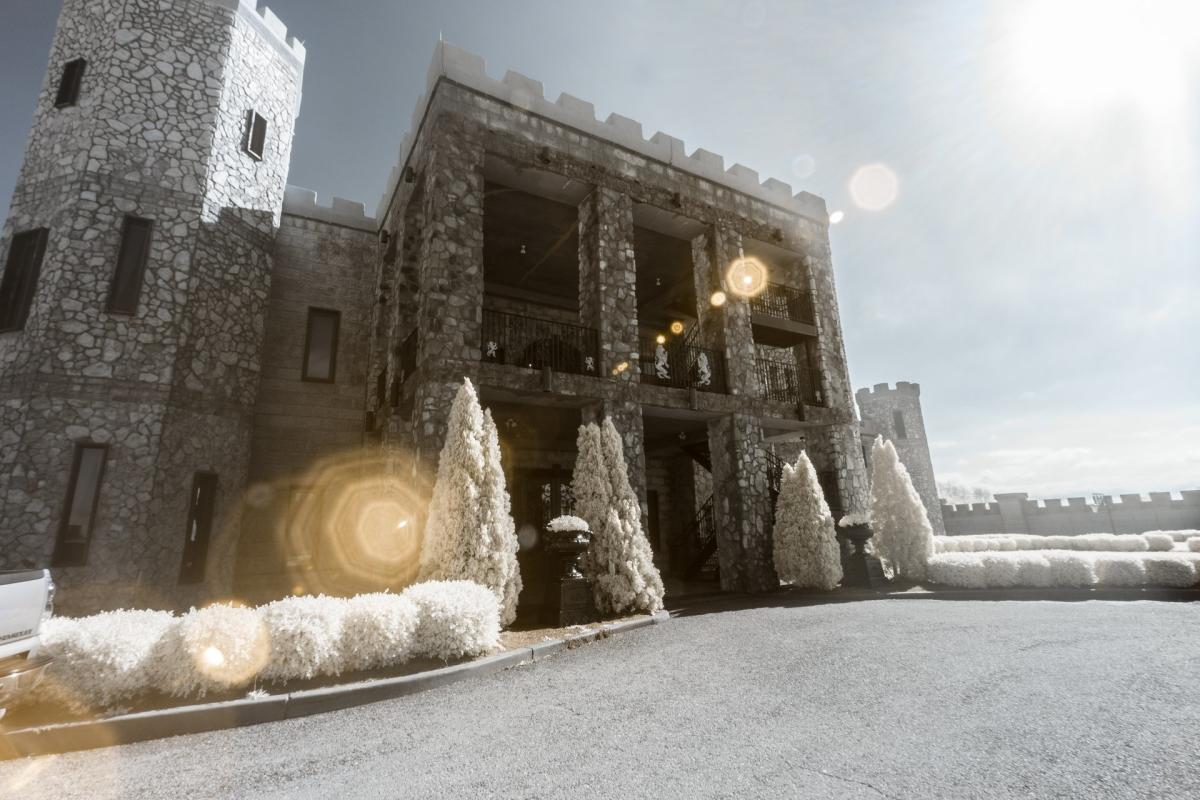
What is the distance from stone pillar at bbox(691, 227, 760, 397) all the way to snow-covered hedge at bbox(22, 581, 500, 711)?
909 centimetres

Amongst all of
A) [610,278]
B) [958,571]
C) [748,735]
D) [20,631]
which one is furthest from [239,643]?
[958,571]

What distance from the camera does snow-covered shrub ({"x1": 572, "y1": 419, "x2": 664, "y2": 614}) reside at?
28.0 ft

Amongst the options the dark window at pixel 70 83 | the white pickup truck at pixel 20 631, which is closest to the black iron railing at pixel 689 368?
the white pickup truck at pixel 20 631

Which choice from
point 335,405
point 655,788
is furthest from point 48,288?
point 655,788

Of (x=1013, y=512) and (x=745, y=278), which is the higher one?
(x=745, y=278)

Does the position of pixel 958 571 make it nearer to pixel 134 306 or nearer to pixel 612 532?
pixel 612 532

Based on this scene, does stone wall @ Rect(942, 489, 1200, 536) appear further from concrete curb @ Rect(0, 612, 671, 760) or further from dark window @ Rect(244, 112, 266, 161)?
dark window @ Rect(244, 112, 266, 161)

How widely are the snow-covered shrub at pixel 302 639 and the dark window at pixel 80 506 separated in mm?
6574

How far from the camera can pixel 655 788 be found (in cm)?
292

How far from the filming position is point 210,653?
4.53 m

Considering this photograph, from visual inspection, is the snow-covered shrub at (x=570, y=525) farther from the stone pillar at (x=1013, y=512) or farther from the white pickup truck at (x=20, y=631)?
the stone pillar at (x=1013, y=512)

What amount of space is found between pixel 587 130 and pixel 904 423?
26496 mm

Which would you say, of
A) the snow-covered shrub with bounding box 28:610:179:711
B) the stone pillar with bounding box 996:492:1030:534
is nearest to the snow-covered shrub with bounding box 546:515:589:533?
the snow-covered shrub with bounding box 28:610:179:711

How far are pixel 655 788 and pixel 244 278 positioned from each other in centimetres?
1297
